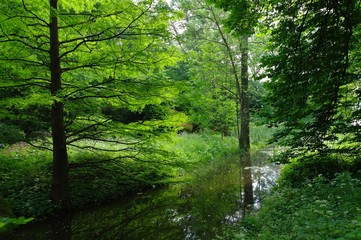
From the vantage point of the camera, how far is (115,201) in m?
7.93

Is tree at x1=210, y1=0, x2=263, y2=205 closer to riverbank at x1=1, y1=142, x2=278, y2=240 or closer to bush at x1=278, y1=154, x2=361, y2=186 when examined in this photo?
riverbank at x1=1, y1=142, x2=278, y2=240

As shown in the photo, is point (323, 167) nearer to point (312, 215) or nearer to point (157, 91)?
point (312, 215)

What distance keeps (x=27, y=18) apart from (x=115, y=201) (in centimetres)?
513

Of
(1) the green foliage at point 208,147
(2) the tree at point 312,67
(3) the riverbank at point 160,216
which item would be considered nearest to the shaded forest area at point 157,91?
(2) the tree at point 312,67

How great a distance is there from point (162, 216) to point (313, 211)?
3926mm

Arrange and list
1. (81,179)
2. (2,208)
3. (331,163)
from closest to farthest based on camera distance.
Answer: (2,208), (331,163), (81,179)

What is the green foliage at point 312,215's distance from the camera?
3.05 m

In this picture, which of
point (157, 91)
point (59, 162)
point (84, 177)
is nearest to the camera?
point (157, 91)

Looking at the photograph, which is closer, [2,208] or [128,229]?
[2,208]

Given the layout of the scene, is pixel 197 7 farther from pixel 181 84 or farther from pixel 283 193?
pixel 283 193

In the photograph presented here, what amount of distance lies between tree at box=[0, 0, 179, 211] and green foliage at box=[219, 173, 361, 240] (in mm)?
3360

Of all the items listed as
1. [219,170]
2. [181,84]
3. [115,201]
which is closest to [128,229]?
[115,201]

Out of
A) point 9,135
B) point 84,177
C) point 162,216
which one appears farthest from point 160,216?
point 9,135

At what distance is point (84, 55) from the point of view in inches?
266
